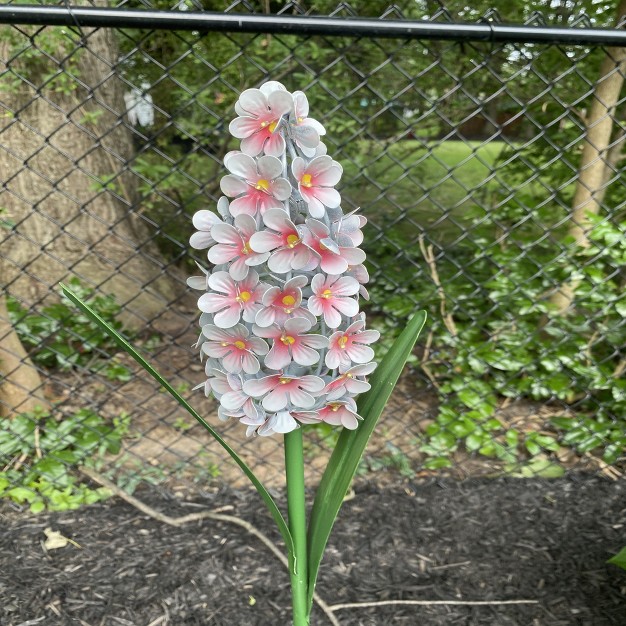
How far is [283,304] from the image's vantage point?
0.98m

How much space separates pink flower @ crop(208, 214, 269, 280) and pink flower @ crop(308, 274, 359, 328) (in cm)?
12

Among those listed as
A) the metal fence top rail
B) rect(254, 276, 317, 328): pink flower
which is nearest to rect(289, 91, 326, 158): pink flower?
rect(254, 276, 317, 328): pink flower

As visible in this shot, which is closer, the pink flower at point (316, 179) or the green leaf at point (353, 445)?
the pink flower at point (316, 179)

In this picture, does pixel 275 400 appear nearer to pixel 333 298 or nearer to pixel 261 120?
pixel 333 298

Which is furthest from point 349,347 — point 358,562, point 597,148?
point 597,148

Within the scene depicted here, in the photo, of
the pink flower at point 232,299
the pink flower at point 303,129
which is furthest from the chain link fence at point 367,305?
the pink flower at point 232,299

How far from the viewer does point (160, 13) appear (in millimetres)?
1492

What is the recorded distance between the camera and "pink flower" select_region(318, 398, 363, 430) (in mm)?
1090

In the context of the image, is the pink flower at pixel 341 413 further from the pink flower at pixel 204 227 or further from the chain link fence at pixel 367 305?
the chain link fence at pixel 367 305

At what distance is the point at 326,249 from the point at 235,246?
5.9 inches

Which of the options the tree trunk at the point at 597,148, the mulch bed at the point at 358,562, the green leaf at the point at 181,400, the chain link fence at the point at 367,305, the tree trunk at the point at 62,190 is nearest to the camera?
the green leaf at the point at 181,400

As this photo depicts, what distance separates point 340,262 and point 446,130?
3.60m

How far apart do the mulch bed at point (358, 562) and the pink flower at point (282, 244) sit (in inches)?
46.8

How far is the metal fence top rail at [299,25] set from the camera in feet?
4.84
